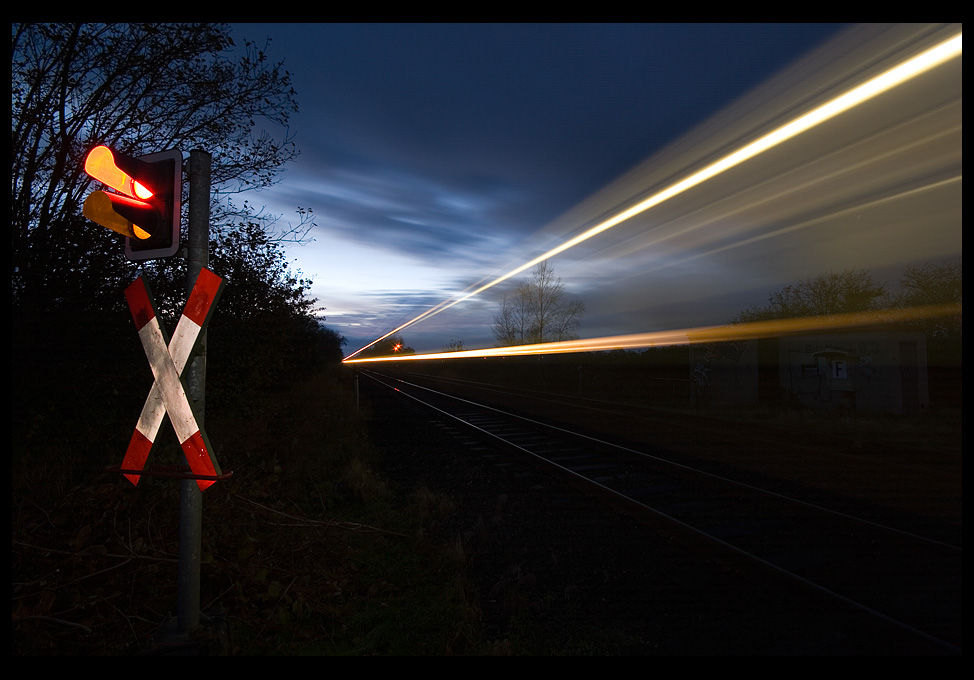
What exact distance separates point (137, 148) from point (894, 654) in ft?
30.3

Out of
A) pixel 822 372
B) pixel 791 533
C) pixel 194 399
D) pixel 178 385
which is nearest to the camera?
pixel 178 385

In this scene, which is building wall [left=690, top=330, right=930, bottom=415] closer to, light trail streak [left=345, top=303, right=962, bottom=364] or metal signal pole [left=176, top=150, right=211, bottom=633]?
light trail streak [left=345, top=303, right=962, bottom=364]

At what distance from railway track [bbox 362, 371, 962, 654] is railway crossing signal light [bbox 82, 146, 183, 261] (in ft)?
16.7

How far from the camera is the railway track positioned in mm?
3911

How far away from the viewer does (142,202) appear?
2.71m

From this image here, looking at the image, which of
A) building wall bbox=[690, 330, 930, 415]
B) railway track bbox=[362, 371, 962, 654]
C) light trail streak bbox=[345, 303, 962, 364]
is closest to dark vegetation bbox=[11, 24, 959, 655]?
railway track bbox=[362, 371, 962, 654]

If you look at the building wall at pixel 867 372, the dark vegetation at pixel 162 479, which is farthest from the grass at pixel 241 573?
the building wall at pixel 867 372

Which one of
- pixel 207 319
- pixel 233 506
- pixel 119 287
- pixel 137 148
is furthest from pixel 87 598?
pixel 137 148

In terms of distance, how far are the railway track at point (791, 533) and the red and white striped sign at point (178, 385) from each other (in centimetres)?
443

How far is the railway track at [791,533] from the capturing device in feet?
12.8

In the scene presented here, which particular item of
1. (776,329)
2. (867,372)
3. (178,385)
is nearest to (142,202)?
(178,385)

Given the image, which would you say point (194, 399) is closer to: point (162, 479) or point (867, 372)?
point (162, 479)

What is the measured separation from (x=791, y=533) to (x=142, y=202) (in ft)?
21.2

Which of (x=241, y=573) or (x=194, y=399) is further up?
(x=194, y=399)
